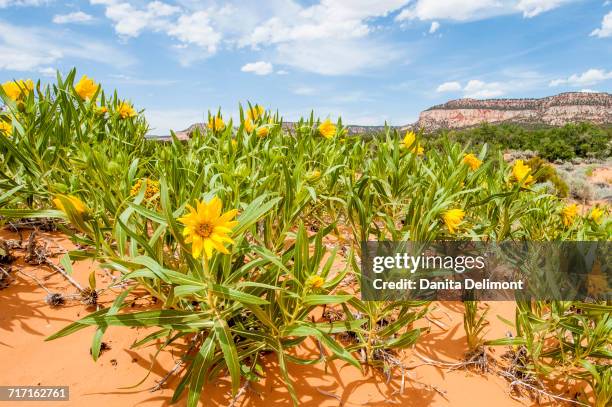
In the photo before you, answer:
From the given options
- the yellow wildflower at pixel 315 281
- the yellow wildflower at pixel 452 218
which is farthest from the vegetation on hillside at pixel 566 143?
the yellow wildflower at pixel 315 281

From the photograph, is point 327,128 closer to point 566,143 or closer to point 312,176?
point 312,176

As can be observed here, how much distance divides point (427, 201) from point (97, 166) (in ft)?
4.38

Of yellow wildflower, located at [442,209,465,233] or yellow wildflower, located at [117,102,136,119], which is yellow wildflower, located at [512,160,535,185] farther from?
yellow wildflower, located at [117,102,136,119]

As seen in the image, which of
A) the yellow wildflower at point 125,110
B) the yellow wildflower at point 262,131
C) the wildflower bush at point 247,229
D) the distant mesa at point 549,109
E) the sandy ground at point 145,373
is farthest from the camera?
the distant mesa at point 549,109

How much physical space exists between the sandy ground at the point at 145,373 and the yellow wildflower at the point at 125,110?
1.56 metres

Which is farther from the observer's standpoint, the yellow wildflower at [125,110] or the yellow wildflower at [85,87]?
the yellow wildflower at [125,110]

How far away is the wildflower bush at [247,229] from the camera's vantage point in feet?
3.37

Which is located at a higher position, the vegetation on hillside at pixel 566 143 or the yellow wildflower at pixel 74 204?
the vegetation on hillside at pixel 566 143

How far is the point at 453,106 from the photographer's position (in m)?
82.3

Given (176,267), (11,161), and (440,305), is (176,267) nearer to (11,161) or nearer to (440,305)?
(11,161)

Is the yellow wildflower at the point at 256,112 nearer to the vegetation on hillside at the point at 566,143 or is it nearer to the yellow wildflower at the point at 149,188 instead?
the yellow wildflower at the point at 149,188

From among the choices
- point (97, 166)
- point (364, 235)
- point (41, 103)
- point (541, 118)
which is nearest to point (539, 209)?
point (364, 235)

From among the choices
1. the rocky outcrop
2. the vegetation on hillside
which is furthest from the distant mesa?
the vegetation on hillside

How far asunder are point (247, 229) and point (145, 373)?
0.61 meters
